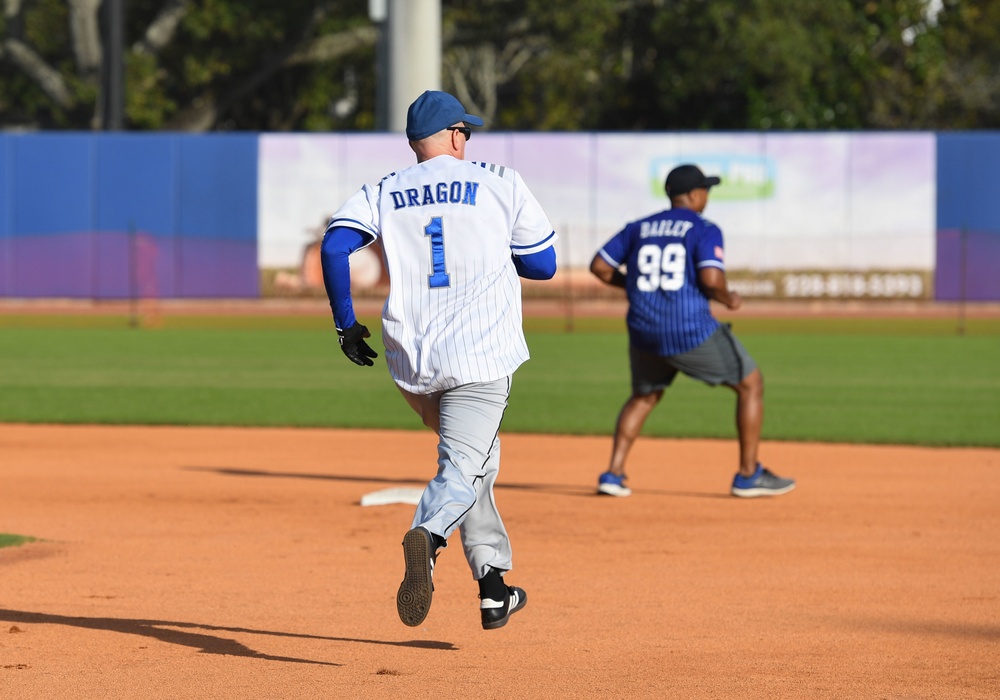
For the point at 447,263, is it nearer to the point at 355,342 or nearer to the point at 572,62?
the point at 355,342

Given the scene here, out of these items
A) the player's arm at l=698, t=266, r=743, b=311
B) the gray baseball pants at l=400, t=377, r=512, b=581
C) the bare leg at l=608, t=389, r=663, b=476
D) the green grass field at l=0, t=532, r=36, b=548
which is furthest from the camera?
the bare leg at l=608, t=389, r=663, b=476

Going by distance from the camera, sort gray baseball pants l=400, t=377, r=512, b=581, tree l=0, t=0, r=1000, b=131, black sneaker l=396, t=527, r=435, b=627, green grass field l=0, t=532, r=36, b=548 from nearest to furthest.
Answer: black sneaker l=396, t=527, r=435, b=627, gray baseball pants l=400, t=377, r=512, b=581, green grass field l=0, t=532, r=36, b=548, tree l=0, t=0, r=1000, b=131

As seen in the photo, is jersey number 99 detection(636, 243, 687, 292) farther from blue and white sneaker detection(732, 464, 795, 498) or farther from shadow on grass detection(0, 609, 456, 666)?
shadow on grass detection(0, 609, 456, 666)

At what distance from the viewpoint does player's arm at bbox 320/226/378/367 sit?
510 centimetres

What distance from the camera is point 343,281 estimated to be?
5.13m

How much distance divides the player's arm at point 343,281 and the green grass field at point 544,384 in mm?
8720

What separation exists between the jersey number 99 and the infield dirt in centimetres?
137

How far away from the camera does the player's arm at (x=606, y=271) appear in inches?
363

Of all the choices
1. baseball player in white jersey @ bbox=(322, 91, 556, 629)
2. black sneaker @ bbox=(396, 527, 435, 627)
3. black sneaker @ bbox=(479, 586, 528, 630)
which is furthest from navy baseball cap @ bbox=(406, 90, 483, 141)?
black sneaker @ bbox=(479, 586, 528, 630)

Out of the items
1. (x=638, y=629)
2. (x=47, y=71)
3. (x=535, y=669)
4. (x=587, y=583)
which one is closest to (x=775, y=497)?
(x=587, y=583)

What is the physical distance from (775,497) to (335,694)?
546cm

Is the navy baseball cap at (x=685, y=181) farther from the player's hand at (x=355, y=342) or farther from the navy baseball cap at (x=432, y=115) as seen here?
the player's hand at (x=355, y=342)

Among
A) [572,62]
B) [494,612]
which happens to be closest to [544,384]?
[494,612]

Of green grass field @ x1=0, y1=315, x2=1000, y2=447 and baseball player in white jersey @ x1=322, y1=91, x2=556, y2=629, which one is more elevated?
baseball player in white jersey @ x1=322, y1=91, x2=556, y2=629
